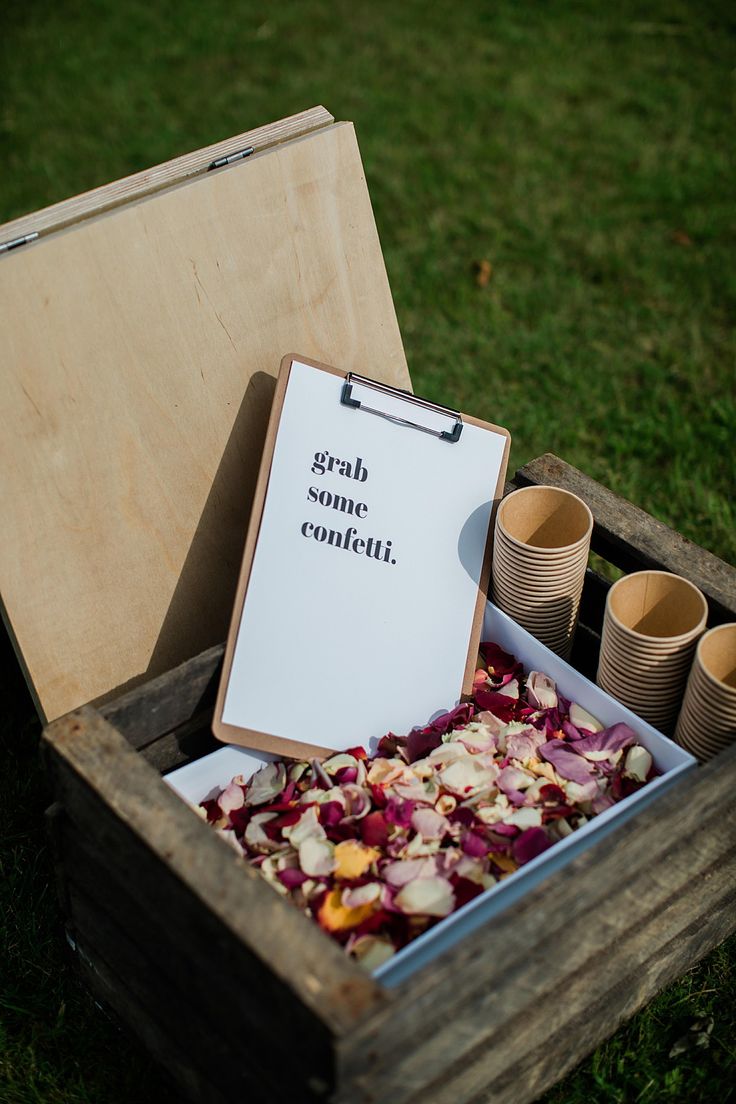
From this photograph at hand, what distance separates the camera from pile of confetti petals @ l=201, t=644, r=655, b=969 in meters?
1.51

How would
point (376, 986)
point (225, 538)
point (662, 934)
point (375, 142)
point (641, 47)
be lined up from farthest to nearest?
point (641, 47)
point (375, 142)
point (225, 538)
point (662, 934)
point (376, 986)

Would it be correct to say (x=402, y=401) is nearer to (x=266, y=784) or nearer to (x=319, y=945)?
(x=266, y=784)

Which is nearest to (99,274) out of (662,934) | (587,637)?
(587,637)

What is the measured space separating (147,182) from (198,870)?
115cm

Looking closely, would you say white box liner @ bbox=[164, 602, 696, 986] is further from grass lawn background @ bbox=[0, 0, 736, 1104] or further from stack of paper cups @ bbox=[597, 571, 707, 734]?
grass lawn background @ bbox=[0, 0, 736, 1104]

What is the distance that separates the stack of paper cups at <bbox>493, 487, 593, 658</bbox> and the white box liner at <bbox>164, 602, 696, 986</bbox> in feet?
0.17

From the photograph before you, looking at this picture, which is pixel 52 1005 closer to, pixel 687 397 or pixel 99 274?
pixel 99 274

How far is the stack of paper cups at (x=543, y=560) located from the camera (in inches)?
71.9

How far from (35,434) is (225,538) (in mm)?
428

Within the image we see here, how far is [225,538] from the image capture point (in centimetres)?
198

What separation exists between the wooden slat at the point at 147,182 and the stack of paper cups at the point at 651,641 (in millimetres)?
1010

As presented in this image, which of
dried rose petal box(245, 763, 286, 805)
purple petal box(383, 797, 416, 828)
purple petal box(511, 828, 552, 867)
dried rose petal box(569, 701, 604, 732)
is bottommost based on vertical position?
dried rose petal box(245, 763, 286, 805)

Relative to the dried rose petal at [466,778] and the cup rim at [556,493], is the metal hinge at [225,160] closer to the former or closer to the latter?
the cup rim at [556,493]

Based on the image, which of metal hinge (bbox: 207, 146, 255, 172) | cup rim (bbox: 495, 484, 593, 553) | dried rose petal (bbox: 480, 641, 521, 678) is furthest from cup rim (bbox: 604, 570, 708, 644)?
metal hinge (bbox: 207, 146, 255, 172)
